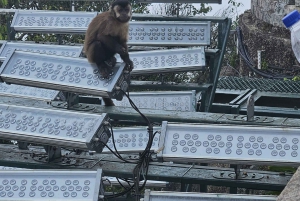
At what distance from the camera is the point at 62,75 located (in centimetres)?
537

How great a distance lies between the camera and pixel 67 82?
5.30m

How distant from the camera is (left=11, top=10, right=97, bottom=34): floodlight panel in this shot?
8.17 m

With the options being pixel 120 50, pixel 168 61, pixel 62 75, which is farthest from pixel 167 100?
pixel 62 75

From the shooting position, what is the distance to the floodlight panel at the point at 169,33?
7891 millimetres

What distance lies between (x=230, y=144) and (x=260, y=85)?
12.5ft

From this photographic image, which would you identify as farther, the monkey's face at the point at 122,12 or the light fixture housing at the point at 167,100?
the light fixture housing at the point at 167,100

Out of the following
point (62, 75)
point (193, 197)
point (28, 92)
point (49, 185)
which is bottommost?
point (28, 92)

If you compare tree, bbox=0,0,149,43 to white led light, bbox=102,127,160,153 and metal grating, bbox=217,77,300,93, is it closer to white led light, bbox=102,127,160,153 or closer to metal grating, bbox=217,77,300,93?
metal grating, bbox=217,77,300,93

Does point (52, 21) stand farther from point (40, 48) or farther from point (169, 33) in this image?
point (169, 33)

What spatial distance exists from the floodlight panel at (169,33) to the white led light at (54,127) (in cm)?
315

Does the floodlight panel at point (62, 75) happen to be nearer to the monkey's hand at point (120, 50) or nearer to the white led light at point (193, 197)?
the monkey's hand at point (120, 50)

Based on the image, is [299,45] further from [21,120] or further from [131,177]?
[21,120]

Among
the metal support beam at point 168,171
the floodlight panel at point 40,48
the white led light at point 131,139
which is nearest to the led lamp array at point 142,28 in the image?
the floodlight panel at point 40,48

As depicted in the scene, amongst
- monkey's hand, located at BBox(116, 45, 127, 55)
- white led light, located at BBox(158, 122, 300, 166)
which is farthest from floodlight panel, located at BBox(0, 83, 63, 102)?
white led light, located at BBox(158, 122, 300, 166)
